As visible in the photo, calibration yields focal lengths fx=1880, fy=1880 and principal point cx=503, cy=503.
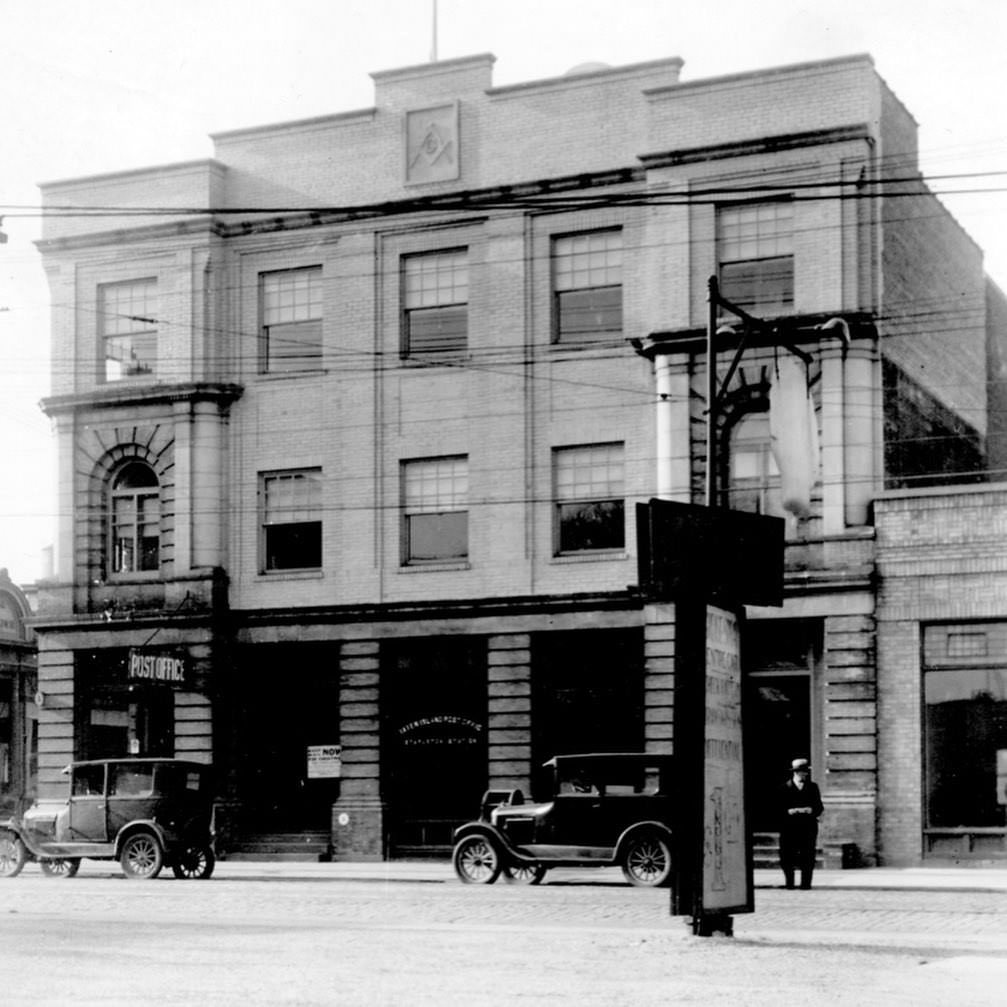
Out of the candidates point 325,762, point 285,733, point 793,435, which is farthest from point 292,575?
point 793,435

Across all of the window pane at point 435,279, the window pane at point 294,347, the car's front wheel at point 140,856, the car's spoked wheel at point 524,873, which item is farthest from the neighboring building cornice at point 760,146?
the car's front wheel at point 140,856

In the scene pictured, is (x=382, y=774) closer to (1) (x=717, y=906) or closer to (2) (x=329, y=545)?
(2) (x=329, y=545)

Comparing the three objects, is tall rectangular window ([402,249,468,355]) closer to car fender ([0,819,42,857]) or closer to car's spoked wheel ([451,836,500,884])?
car's spoked wheel ([451,836,500,884])

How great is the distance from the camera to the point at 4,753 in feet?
166

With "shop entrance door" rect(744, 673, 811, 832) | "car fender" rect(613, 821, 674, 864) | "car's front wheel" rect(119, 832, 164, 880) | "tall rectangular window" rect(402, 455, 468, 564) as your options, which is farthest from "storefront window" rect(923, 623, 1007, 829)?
"car's front wheel" rect(119, 832, 164, 880)

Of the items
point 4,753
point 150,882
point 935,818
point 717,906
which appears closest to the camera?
point 717,906

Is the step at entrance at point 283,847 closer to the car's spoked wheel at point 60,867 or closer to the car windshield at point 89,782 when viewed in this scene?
the car's spoked wheel at point 60,867

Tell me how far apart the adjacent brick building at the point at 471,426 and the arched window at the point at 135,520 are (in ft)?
0.22

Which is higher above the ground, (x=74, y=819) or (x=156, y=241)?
(x=156, y=241)

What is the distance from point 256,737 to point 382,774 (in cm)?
289

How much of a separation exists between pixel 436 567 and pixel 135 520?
6422mm

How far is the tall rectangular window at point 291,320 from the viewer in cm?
3512

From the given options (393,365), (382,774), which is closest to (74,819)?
(382,774)

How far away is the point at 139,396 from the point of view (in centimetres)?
3556
